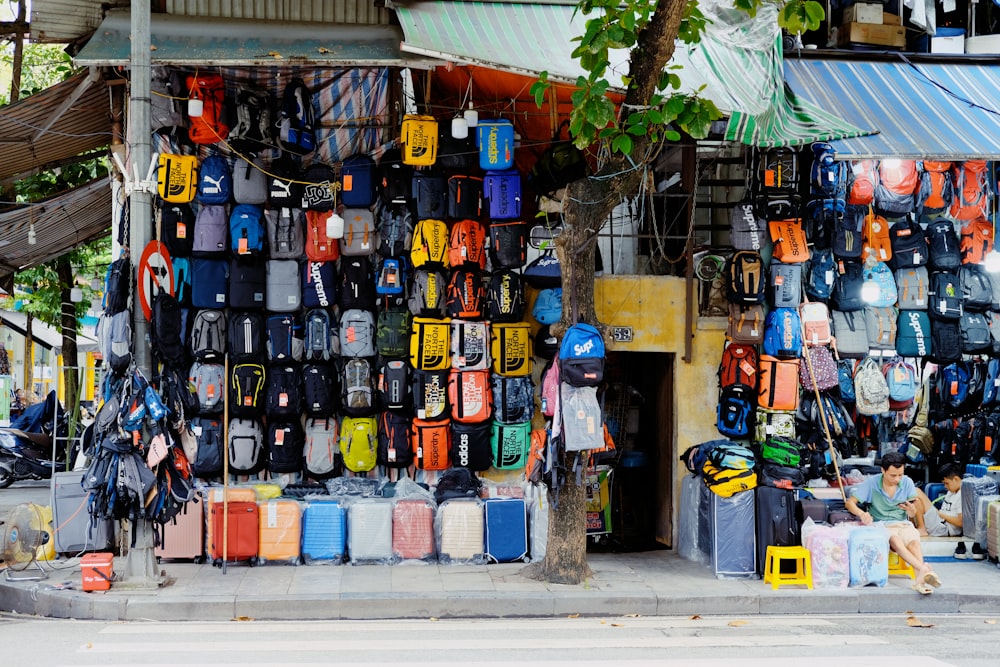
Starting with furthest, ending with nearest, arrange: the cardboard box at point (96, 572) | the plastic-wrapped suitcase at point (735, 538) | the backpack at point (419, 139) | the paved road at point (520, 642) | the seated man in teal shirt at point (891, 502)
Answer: the backpack at point (419, 139) < the plastic-wrapped suitcase at point (735, 538) < the seated man in teal shirt at point (891, 502) < the cardboard box at point (96, 572) < the paved road at point (520, 642)

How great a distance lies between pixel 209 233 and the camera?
12.6 metres

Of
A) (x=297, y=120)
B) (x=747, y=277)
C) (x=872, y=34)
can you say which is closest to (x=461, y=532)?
(x=747, y=277)

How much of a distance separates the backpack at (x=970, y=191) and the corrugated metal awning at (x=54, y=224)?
11193 millimetres

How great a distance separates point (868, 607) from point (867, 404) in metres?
3.31

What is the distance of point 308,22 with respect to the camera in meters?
12.8

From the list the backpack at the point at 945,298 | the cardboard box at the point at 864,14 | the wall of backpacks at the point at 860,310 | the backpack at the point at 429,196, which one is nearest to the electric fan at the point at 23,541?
the backpack at the point at 429,196

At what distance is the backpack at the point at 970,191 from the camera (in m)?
14.0

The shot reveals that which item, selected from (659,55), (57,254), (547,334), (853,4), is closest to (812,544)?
(547,334)

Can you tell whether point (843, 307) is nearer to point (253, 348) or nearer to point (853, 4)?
point (853, 4)

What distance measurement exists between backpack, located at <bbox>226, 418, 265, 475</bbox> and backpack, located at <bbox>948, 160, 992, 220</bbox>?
9218 mm

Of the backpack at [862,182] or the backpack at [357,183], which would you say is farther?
the backpack at [862,182]

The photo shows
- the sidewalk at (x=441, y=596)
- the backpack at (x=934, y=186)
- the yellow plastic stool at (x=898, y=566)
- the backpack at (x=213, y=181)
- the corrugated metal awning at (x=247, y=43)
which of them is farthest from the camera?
the backpack at (x=934, y=186)

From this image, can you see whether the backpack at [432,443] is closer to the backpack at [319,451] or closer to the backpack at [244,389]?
the backpack at [319,451]

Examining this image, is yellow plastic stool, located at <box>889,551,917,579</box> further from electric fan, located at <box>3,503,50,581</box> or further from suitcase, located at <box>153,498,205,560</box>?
electric fan, located at <box>3,503,50,581</box>
